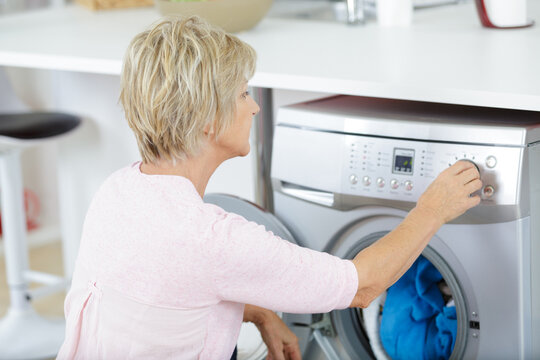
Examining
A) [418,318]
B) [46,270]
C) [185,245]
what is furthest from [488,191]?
[46,270]

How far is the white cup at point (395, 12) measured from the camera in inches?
86.2

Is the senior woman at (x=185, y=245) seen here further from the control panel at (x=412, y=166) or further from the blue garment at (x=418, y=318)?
the blue garment at (x=418, y=318)

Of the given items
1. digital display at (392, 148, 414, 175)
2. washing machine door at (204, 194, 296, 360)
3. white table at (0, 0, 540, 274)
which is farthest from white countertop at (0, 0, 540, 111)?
washing machine door at (204, 194, 296, 360)

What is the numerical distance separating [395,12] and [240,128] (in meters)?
1.03

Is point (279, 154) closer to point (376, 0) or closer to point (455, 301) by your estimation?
point (455, 301)

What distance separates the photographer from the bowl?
2.09 m

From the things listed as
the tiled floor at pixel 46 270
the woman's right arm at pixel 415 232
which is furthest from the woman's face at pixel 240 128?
the tiled floor at pixel 46 270

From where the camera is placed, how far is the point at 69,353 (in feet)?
4.34

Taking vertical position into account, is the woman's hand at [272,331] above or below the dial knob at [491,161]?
below

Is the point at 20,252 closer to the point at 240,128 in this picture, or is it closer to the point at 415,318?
the point at 415,318

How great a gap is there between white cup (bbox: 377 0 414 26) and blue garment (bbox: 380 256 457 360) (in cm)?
78

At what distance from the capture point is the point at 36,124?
8.54 feet

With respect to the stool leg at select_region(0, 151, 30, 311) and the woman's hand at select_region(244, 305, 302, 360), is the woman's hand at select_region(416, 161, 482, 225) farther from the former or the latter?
the stool leg at select_region(0, 151, 30, 311)

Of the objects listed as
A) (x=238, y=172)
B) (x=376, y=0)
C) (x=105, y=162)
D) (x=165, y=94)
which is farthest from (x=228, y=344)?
(x=105, y=162)
